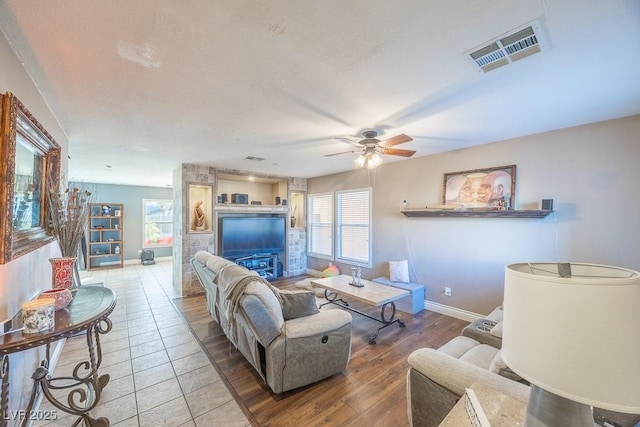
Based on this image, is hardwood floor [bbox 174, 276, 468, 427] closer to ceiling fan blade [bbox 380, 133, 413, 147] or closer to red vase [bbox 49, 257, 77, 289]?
red vase [bbox 49, 257, 77, 289]

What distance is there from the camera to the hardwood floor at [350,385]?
194cm

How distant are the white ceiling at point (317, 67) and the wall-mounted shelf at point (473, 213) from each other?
38.0 inches

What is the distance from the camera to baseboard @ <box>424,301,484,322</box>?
11.9ft

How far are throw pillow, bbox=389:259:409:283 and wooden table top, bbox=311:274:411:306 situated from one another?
27.7 inches

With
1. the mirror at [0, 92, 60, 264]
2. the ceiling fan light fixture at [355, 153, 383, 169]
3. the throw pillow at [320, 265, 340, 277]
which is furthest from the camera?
the throw pillow at [320, 265, 340, 277]

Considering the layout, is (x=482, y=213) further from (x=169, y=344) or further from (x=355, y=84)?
(x=169, y=344)

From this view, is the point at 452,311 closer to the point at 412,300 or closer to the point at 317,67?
the point at 412,300

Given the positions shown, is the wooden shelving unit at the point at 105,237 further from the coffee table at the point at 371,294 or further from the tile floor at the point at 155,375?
the coffee table at the point at 371,294

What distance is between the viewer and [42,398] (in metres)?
2.06

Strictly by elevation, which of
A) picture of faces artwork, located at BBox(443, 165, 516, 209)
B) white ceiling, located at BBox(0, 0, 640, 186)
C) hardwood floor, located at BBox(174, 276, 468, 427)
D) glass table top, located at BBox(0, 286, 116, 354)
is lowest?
hardwood floor, located at BBox(174, 276, 468, 427)

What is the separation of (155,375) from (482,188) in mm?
4379

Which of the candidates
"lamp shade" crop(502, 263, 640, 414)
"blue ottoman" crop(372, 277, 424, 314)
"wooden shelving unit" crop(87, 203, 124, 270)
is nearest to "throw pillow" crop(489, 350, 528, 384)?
"lamp shade" crop(502, 263, 640, 414)

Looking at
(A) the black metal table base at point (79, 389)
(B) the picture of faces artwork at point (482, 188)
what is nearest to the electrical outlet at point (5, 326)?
(A) the black metal table base at point (79, 389)

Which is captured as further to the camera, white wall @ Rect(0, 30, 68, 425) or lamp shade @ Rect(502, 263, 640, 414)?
white wall @ Rect(0, 30, 68, 425)
